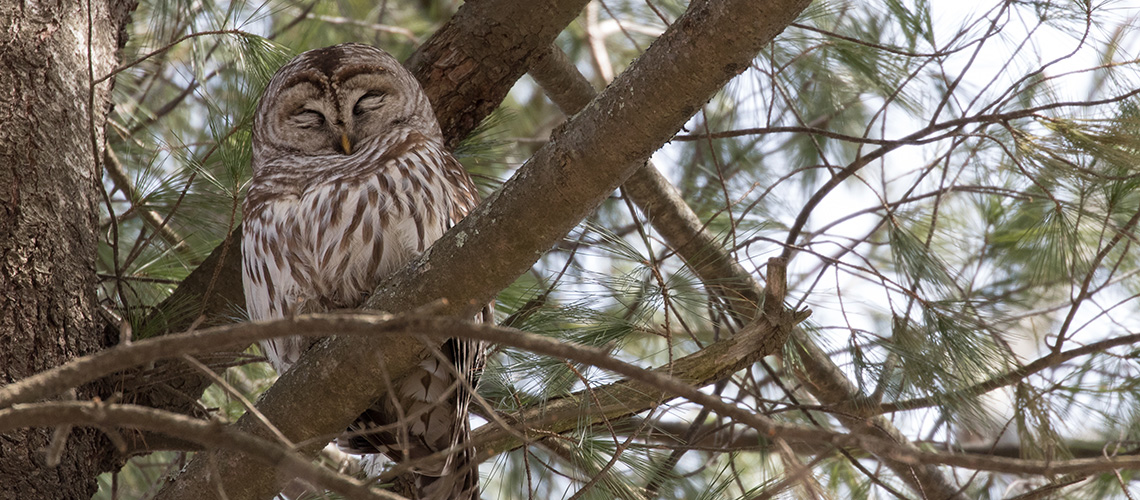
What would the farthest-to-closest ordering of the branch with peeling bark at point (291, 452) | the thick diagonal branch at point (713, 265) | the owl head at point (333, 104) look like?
the owl head at point (333, 104), the thick diagonal branch at point (713, 265), the branch with peeling bark at point (291, 452)

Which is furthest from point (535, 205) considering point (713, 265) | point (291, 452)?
point (713, 265)

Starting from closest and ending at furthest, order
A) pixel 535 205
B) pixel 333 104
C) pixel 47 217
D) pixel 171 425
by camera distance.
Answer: pixel 171 425 < pixel 535 205 < pixel 47 217 < pixel 333 104

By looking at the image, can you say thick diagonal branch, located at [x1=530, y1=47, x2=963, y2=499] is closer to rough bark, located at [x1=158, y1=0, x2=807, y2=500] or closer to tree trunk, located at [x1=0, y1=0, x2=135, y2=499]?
rough bark, located at [x1=158, y1=0, x2=807, y2=500]

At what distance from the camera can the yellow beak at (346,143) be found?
10.3 feet

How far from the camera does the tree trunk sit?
2.37 m

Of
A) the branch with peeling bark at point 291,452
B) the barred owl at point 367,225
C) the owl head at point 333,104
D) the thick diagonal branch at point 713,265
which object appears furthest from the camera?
the owl head at point 333,104

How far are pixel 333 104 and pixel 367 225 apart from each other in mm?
722

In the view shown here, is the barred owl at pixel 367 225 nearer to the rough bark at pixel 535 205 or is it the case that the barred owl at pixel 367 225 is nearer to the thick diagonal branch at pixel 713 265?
the rough bark at pixel 535 205

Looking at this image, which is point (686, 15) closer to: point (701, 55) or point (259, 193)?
point (701, 55)

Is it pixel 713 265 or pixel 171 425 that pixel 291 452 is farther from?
pixel 713 265

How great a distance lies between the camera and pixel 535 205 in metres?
1.97

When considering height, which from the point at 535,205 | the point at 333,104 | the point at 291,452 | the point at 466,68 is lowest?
the point at 291,452

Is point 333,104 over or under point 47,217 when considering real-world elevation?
over

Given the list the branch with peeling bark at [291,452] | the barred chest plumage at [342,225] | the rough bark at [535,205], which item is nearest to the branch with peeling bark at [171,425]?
the branch with peeling bark at [291,452]
